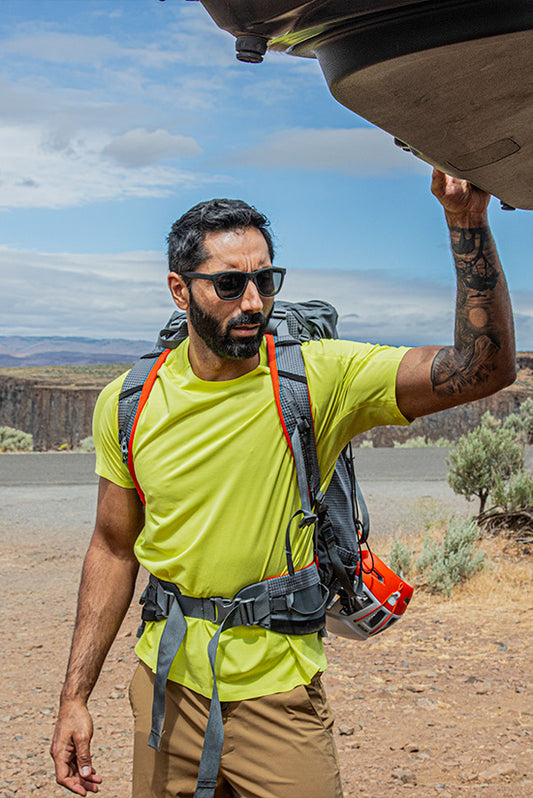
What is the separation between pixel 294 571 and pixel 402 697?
3199mm

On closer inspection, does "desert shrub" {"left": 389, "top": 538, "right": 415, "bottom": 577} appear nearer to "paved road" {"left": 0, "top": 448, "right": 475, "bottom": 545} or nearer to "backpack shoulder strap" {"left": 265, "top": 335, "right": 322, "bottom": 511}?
"paved road" {"left": 0, "top": 448, "right": 475, "bottom": 545}

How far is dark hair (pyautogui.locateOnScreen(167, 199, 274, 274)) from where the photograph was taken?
2.56 m

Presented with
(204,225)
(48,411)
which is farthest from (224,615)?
(48,411)

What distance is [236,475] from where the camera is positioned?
93.7 inches

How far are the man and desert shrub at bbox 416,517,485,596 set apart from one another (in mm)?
5188

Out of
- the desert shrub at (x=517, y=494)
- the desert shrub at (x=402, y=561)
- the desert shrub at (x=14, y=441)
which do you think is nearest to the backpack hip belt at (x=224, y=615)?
the desert shrub at (x=402, y=561)

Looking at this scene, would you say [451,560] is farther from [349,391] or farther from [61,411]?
[61,411]

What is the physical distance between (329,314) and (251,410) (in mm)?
660

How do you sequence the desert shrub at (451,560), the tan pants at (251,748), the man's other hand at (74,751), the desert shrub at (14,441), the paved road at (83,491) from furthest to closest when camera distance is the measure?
1. the desert shrub at (14,441)
2. the paved road at (83,491)
3. the desert shrub at (451,560)
4. the man's other hand at (74,751)
5. the tan pants at (251,748)

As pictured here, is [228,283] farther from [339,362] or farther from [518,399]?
[518,399]

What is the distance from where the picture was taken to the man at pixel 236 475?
229cm

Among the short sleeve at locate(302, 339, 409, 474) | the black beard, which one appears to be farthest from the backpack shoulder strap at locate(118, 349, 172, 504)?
the short sleeve at locate(302, 339, 409, 474)

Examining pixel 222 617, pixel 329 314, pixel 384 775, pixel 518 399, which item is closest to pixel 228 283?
pixel 329 314

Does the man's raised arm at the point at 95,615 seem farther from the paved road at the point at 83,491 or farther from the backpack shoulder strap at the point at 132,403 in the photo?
the paved road at the point at 83,491
